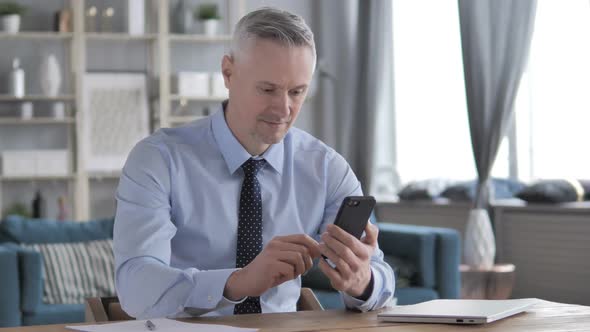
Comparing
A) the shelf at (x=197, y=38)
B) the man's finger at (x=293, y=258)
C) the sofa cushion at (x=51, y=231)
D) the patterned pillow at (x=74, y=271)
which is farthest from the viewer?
the shelf at (x=197, y=38)

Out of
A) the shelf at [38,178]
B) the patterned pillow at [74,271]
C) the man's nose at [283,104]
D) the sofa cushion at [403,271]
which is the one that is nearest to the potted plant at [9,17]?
the shelf at [38,178]

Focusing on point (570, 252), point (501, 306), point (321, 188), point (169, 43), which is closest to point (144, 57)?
point (169, 43)

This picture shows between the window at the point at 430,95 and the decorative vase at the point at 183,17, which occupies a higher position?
the decorative vase at the point at 183,17

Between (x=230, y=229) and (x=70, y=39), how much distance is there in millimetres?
5507

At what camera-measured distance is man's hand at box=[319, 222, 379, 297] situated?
1.75 meters

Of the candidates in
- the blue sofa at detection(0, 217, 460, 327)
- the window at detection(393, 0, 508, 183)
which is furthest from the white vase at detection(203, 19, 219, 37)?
the blue sofa at detection(0, 217, 460, 327)

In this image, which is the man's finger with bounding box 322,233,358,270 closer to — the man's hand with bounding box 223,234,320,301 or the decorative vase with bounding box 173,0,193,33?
the man's hand with bounding box 223,234,320,301

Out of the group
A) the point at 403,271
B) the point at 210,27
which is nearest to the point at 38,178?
the point at 210,27

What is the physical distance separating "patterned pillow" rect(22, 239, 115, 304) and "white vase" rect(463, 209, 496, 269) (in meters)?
2.14

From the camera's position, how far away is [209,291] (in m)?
1.83

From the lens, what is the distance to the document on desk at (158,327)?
5.35ft

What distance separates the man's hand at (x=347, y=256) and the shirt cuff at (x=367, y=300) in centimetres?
4

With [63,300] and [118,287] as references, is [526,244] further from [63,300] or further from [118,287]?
[118,287]

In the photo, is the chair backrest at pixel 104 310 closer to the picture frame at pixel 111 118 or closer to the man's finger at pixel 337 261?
the man's finger at pixel 337 261
